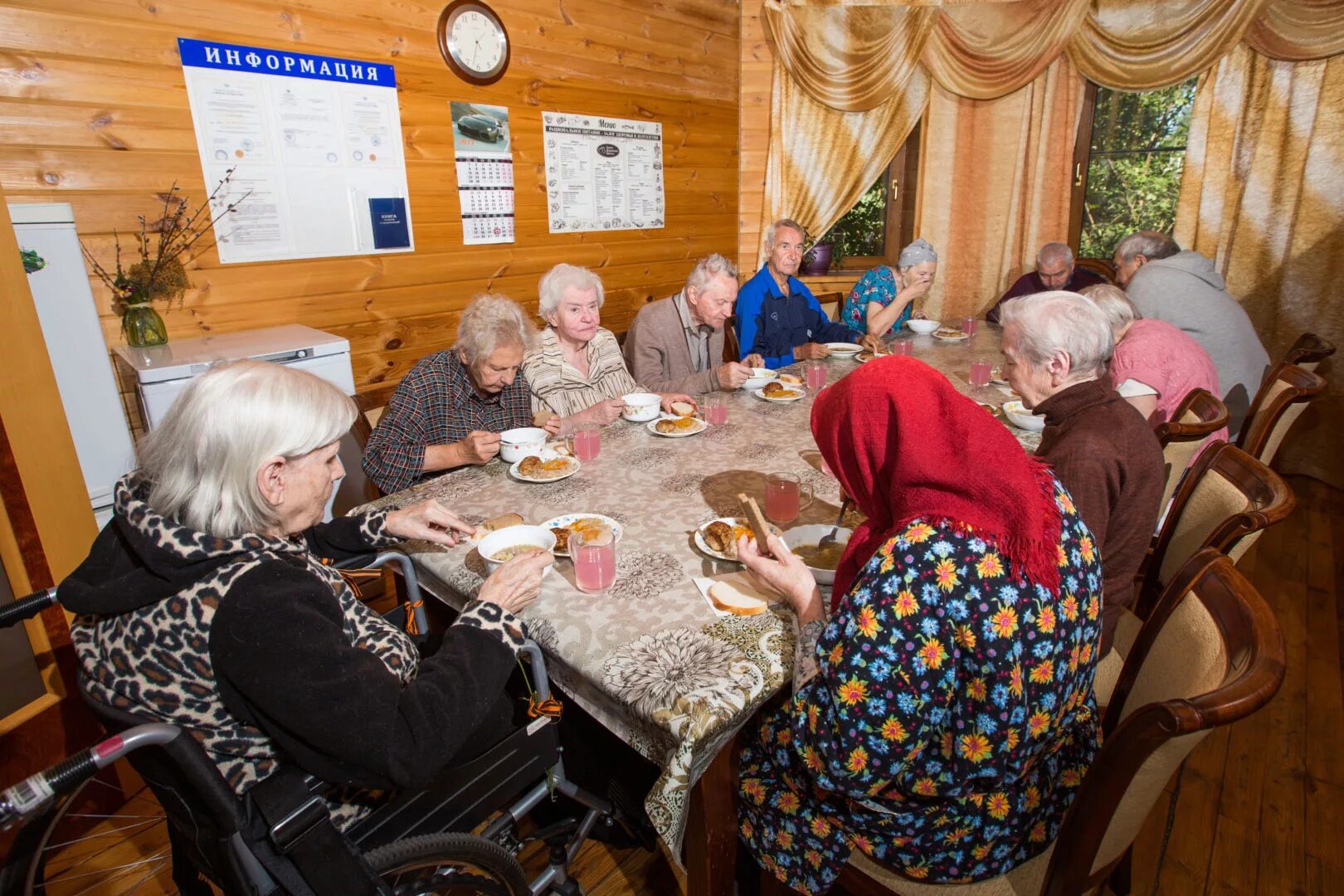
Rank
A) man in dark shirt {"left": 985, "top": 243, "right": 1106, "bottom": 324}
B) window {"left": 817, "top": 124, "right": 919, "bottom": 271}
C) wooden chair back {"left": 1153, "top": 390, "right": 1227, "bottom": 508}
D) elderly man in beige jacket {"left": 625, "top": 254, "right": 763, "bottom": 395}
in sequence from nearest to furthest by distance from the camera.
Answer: wooden chair back {"left": 1153, "top": 390, "right": 1227, "bottom": 508} < elderly man in beige jacket {"left": 625, "top": 254, "right": 763, "bottom": 395} < man in dark shirt {"left": 985, "top": 243, "right": 1106, "bottom": 324} < window {"left": 817, "top": 124, "right": 919, "bottom": 271}

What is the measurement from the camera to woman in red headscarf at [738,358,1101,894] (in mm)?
967

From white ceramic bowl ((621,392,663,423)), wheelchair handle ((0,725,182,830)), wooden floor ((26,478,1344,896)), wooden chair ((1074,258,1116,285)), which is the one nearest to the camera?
wheelchair handle ((0,725,182,830))

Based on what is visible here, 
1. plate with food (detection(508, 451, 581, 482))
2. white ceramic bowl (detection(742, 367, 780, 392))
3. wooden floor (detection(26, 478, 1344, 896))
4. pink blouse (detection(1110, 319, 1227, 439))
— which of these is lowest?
wooden floor (detection(26, 478, 1344, 896))

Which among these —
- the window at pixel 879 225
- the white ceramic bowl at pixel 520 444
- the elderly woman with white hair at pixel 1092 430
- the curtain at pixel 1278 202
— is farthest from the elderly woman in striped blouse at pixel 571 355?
the curtain at pixel 1278 202

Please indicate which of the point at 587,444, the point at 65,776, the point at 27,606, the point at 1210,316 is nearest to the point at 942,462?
the point at 65,776

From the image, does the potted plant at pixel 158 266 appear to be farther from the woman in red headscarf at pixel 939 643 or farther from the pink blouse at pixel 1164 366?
the pink blouse at pixel 1164 366

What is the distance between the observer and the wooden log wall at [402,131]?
2350mm

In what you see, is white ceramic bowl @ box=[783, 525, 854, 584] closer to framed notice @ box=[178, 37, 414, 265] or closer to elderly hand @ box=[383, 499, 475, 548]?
elderly hand @ box=[383, 499, 475, 548]

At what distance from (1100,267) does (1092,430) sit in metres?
3.71

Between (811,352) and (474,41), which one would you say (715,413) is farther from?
(474,41)

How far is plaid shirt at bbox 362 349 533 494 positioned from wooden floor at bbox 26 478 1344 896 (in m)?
1.07

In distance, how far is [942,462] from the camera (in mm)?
981

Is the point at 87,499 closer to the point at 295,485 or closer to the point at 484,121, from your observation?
the point at 295,485

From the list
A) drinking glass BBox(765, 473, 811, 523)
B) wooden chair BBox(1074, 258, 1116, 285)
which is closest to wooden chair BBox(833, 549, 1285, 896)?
drinking glass BBox(765, 473, 811, 523)
